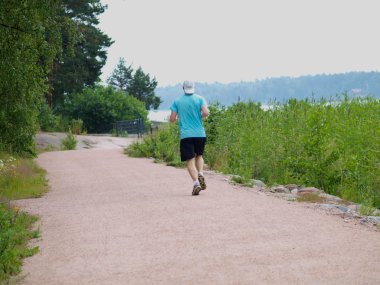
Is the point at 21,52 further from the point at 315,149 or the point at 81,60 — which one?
the point at 81,60

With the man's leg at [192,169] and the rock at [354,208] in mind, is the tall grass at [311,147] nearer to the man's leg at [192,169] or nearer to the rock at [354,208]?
the rock at [354,208]

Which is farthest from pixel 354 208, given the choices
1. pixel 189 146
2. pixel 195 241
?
pixel 195 241

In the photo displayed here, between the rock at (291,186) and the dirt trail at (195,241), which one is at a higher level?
the dirt trail at (195,241)

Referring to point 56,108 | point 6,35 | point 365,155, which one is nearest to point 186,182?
point 365,155

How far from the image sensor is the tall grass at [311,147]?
1419 centimetres

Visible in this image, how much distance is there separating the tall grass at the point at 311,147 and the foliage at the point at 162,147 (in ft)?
4.03

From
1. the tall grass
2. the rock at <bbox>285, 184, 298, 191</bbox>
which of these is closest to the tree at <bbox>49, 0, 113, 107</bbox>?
the tall grass

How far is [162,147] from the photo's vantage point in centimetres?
2188

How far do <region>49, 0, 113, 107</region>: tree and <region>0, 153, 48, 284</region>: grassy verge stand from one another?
36.8m

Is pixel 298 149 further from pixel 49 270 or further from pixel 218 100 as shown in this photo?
pixel 49 270

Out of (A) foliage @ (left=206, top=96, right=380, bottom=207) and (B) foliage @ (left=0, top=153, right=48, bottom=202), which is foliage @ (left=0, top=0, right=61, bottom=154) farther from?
(A) foliage @ (left=206, top=96, right=380, bottom=207)

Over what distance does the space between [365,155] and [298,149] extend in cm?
164

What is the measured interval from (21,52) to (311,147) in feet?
22.2

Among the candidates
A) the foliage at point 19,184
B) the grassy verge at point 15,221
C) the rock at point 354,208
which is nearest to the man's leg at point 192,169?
the rock at point 354,208
